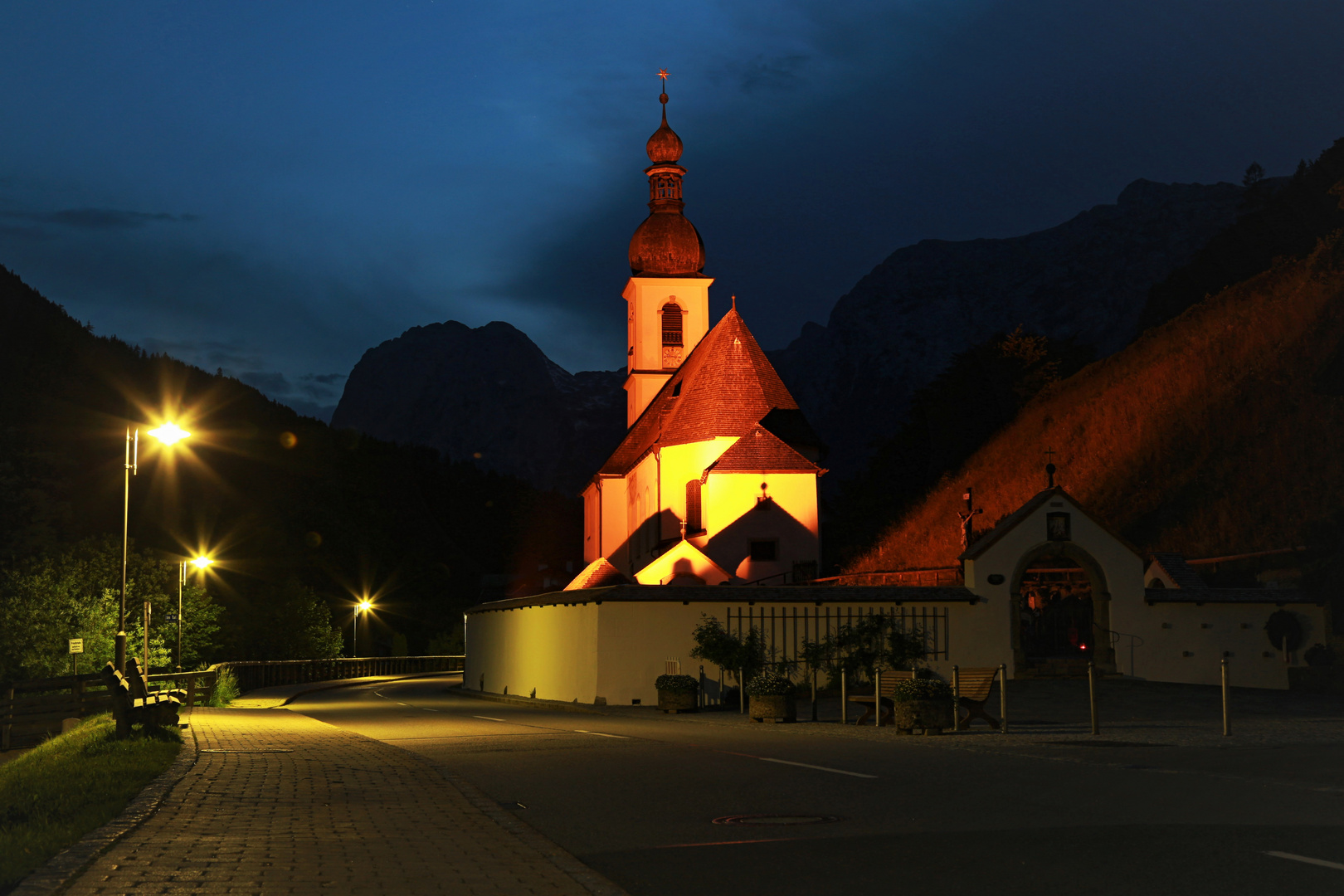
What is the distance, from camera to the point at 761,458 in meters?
46.3

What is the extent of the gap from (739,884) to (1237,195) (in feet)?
699

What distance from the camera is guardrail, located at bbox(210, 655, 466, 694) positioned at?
156ft

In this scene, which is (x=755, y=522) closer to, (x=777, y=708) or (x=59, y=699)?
(x=59, y=699)

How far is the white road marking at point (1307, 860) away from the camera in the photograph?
743cm

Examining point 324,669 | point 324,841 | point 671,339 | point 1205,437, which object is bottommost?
point 324,669

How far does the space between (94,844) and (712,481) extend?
3761cm

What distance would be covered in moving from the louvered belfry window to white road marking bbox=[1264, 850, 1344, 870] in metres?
58.2

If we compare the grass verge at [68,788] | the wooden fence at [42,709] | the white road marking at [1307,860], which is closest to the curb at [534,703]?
the wooden fence at [42,709]

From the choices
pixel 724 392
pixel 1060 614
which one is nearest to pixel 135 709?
pixel 1060 614

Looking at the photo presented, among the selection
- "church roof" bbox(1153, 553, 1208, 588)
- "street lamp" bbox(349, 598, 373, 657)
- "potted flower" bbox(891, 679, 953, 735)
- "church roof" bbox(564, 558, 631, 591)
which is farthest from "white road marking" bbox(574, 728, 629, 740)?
"street lamp" bbox(349, 598, 373, 657)

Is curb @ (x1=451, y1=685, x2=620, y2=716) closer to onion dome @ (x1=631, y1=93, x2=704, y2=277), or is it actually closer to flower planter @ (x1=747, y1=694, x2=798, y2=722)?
flower planter @ (x1=747, y1=694, x2=798, y2=722)

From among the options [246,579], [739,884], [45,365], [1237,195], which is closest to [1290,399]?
[739,884]

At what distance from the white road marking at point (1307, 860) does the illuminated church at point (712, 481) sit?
30.2 metres

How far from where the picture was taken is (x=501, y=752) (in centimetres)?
1681
